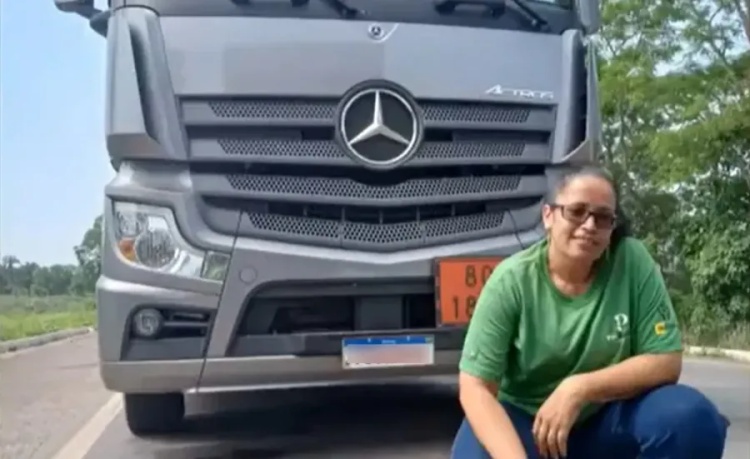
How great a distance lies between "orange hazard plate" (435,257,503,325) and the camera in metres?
5.44

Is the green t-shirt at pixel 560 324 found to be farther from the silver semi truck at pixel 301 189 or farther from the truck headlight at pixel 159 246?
the truck headlight at pixel 159 246

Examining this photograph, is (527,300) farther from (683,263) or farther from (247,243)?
(683,263)

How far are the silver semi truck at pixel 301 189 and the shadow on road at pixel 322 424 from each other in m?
0.94

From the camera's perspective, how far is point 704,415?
3414 millimetres

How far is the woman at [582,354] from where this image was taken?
11.1 feet

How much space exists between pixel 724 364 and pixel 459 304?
30.9ft

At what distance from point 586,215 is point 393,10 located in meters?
2.58

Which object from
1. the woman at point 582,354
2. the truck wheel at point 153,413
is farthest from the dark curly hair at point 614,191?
the truck wheel at point 153,413

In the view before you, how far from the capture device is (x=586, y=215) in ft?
11.1

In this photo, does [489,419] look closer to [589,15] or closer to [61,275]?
[589,15]

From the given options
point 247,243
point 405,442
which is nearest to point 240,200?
point 247,243

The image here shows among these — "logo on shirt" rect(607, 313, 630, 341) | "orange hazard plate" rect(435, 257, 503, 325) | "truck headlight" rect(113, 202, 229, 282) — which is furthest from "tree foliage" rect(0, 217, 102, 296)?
"logo on shirt" rect(607, 313, 630, 341)

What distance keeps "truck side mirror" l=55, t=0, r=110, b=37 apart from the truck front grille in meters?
0.88

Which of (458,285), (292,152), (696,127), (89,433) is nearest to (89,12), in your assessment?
(292,152)
